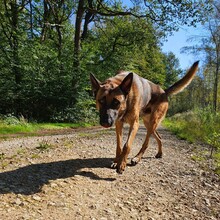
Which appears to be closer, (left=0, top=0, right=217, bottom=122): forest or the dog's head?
the dog's head

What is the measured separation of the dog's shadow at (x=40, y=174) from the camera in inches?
152

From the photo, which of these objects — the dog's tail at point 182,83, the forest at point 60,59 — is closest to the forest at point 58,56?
the forest at point 60,59

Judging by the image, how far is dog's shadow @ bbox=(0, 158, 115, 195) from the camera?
3.85 metres

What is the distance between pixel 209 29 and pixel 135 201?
2357 centimetres

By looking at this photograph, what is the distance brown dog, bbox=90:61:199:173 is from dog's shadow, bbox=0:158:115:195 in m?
0.57

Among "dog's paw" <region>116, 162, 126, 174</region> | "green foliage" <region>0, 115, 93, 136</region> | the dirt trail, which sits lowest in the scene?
"green foliage" <region>0, 115, 93, 136</region>

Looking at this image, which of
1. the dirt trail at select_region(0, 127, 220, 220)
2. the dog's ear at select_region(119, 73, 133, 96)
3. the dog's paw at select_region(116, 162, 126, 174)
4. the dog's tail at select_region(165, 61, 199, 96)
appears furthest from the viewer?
the dog's tail at select_region(165, 61, 199, 96)

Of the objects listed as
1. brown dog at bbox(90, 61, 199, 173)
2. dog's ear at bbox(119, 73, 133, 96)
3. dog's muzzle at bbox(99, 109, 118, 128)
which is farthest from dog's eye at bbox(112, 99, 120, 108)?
dog's ear at bbox(119, 73, 133, 96)

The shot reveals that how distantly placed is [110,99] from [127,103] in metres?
0.55

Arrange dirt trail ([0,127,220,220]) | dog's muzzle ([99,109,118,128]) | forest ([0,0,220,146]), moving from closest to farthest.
Answer: dirt trail ([0,127,220,220]) < dog's muzzle ([99,109,118,128]) < forest ([0,0,220,146])

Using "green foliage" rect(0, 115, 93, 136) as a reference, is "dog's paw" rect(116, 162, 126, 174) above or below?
above

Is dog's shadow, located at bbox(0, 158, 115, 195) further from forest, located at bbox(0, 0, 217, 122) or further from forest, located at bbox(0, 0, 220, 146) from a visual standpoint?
forest, located at bbox(0, 0, 217, 122)

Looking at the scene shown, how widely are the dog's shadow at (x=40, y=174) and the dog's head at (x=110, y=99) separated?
3.70 ft

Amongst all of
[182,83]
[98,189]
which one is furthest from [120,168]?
[182,83]
